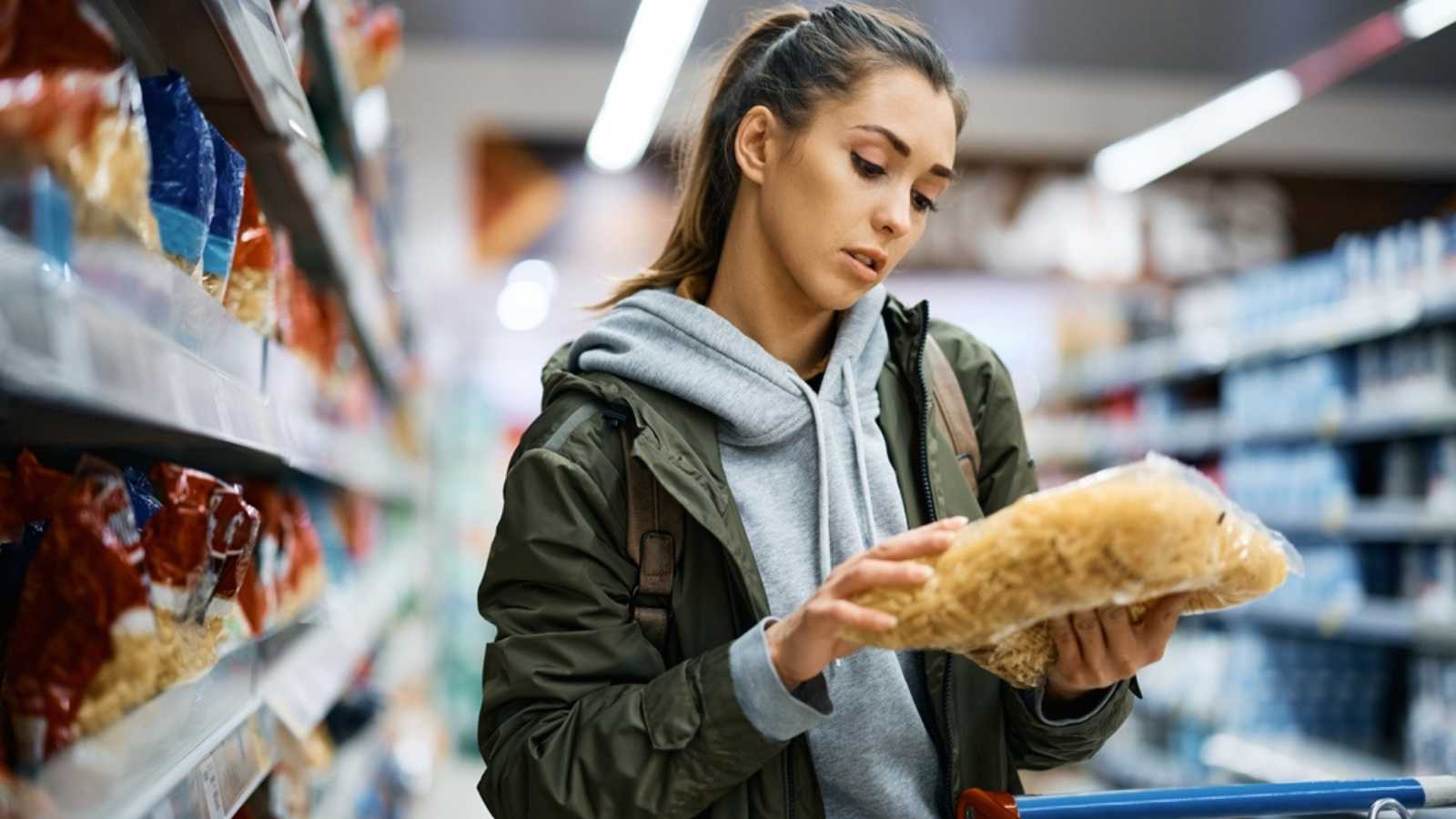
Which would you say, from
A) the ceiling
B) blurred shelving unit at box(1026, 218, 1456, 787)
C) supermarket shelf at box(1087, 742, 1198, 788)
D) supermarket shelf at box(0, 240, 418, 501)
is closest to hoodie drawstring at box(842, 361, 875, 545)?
supermarket shelf at box(0, 240, 418, 501)

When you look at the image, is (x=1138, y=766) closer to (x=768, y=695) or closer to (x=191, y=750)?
(x=768, y=695)

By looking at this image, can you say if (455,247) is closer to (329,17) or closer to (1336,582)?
(1336,582)

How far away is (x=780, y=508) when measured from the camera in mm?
1584

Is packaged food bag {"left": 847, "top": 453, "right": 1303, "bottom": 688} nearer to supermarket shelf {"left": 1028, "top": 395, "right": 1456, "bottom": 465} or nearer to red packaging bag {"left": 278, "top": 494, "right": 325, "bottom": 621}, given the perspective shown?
red packaging bag {"left": 278, "top": 494, "right": 325, "bottom": 621}

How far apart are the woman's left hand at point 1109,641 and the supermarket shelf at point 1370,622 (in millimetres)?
3538

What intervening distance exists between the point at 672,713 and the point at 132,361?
624 millimetres

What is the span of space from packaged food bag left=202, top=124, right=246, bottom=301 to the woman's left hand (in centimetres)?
98

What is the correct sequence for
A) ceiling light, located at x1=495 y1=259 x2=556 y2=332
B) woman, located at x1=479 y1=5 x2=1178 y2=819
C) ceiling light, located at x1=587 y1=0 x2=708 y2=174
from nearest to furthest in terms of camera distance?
woman, located at x1=479 y1=5 x2=1178 y2=819, ceiling light, located at x1=587 y1=0 x2=708 y2=174, ceiling light, located at x1=495 y1=259 x2=556 y2=332

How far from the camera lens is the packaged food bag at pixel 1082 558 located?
1.12 meters

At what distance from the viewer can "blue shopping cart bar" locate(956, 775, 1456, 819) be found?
Answer: 1.34 metres

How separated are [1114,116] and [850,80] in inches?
330

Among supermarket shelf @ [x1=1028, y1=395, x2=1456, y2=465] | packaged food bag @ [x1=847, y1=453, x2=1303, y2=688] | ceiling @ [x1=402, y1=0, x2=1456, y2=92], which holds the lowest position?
packaged food bag @ [x1=847, y1=453, x2=1303, y2=688]

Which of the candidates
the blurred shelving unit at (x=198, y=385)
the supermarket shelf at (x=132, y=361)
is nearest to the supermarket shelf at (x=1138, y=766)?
the blurred shelving unit at (x=198, y=385)

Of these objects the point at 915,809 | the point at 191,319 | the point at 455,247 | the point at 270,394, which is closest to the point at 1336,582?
the point at 915,809
